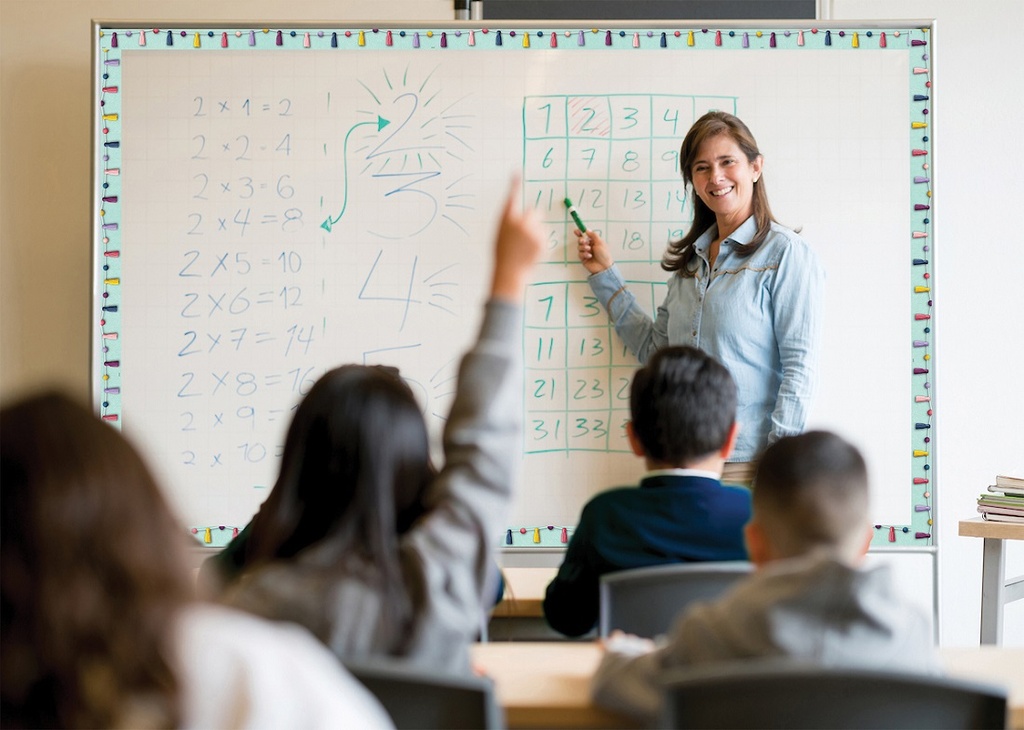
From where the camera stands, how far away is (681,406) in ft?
6.64

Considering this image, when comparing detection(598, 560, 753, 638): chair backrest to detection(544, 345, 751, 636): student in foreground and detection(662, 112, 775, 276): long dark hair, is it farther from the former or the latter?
detection(662, 112, 775, 276): long dark hair

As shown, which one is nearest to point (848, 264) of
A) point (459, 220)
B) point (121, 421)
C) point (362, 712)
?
point (459, 220)

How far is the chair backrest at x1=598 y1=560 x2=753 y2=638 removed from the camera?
157cm

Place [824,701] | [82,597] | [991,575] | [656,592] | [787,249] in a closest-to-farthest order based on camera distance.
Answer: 1. [82,597]
2. [824,701]
3. [656,592]
4. [991,575]
5. [787,249]

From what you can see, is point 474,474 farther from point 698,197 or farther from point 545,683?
point 698,197

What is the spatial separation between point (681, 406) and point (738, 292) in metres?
1.13

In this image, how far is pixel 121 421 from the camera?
315 centimetres

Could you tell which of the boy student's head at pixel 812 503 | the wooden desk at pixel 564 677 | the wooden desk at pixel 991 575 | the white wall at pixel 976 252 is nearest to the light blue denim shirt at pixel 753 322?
the wooden desk at pixel 991 575

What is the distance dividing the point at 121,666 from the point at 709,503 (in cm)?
132

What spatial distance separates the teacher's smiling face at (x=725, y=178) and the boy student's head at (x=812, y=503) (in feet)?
5.51

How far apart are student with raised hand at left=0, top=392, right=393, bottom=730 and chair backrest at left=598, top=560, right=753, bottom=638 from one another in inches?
37.2

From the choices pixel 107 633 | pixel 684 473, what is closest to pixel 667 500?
pixel 684 473

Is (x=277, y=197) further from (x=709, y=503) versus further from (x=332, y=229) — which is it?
(x=709, y=503)

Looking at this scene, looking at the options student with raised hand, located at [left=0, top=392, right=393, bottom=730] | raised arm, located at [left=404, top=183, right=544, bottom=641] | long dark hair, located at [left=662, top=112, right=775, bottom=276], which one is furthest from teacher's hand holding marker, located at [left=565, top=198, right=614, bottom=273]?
student with raised hand, located at [left=0, top=392, right=393, bottom=730]
